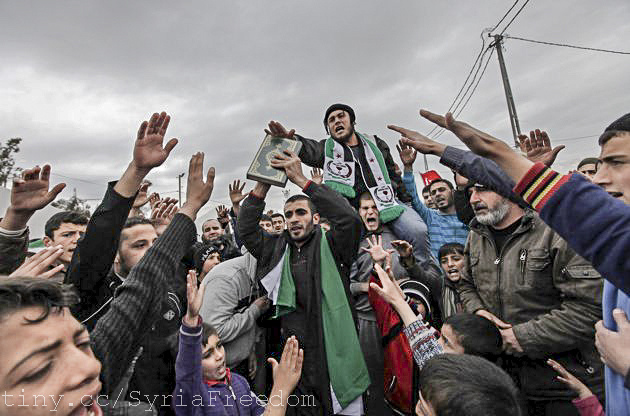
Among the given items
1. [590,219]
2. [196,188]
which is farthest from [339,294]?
[590,219]

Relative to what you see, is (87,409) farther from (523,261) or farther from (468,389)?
(523,261)

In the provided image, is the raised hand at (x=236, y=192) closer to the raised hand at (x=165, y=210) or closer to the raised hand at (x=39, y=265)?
the raised hand at (x=165, y=210)

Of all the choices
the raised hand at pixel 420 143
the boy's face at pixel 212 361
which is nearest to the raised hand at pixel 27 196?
the boy's face at pixel 212 361

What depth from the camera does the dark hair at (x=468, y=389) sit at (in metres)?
1.25

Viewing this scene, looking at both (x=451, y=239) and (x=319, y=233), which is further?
(x=451, y=239)

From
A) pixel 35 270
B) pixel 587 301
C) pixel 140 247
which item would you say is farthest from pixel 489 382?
pixel 140 247

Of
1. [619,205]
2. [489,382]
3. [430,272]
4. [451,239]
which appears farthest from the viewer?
[451,239]

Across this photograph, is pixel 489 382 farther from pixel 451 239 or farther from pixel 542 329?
pixel 451 239

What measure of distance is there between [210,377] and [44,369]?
1613 millimetres

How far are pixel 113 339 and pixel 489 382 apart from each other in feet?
4.52

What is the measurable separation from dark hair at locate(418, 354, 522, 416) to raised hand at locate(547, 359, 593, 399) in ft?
2.78

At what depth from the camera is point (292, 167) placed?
2943 millimetres

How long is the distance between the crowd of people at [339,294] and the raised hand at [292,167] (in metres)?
0.01

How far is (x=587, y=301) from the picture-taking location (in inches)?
79.4
